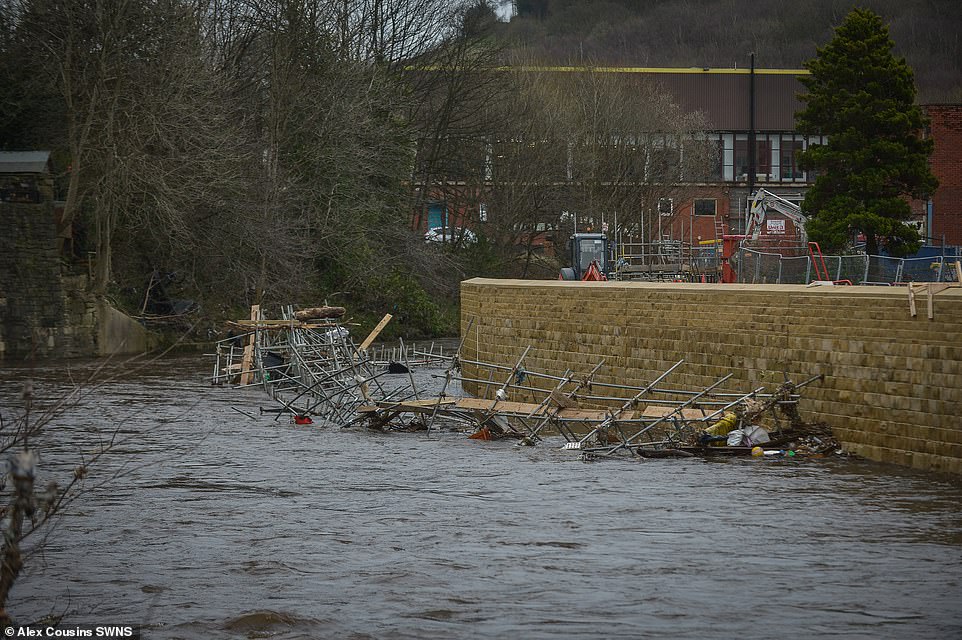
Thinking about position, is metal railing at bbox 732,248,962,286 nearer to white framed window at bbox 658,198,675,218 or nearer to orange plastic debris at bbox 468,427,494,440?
orange plastic debris at bbox 468,427,494,440

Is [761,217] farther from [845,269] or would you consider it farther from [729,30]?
[729,30]

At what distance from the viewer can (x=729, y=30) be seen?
15500cm

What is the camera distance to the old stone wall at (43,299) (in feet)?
129

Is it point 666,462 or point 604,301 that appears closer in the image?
point 666,462

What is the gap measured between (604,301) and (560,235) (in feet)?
133

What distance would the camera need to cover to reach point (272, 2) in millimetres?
49125

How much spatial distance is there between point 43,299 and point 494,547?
93.6 ft

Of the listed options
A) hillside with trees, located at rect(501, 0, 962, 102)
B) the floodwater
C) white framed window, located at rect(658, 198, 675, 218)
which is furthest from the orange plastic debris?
hillside with trees, located at rect(501, 0, 962, 102)

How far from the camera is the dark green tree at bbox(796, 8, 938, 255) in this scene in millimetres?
44844

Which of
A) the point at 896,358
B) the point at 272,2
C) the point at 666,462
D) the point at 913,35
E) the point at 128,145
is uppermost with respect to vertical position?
the point at 913,35

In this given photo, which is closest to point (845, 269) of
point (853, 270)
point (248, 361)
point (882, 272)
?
point (853, 270)

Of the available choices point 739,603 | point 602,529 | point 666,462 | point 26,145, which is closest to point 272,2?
point 26,145

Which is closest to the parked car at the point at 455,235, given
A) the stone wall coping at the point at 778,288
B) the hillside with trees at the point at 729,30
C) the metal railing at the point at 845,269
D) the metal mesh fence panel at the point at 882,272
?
the metal railing at the point at 845,269

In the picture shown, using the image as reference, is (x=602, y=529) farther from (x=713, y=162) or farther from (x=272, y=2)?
(x=713, y=162)
